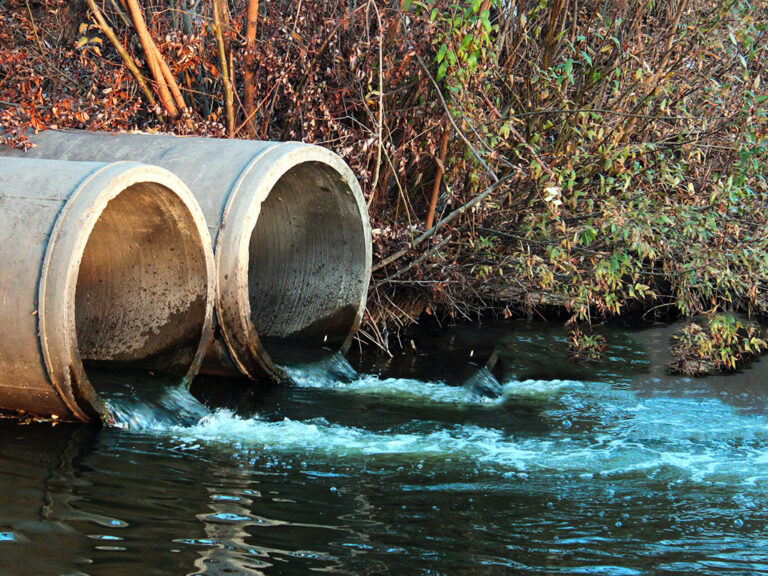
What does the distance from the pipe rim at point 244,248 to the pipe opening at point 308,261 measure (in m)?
0.70

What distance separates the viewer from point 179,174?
21.0 feet

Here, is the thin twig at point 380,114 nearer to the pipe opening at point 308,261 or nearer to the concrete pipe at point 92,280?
the pipe opening at point 308,261

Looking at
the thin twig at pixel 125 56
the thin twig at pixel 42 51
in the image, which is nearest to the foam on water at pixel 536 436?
the thin twig at pixel 125 56

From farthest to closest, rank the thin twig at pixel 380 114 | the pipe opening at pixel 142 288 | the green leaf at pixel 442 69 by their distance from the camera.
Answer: the thin twig at pixel 380 114, the green leaf at pixel 442 69, the pipe opening at pixel 142 288

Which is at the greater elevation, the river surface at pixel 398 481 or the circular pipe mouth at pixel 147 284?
the circular pipe mouth at pixel 147 284

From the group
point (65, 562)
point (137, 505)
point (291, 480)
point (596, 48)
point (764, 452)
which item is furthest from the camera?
point (596, 48)

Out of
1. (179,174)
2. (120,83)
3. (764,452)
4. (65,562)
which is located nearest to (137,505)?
(65,562)

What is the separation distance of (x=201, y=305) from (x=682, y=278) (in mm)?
4358

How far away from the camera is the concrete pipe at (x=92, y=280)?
4879 mm

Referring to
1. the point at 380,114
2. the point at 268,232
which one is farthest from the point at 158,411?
the point at 380,114

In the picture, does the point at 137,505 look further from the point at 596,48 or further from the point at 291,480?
the point at 596,48

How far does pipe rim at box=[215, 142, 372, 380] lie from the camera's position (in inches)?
245

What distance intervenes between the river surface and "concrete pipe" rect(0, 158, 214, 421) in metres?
0.34

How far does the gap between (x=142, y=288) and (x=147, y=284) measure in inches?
2.3
